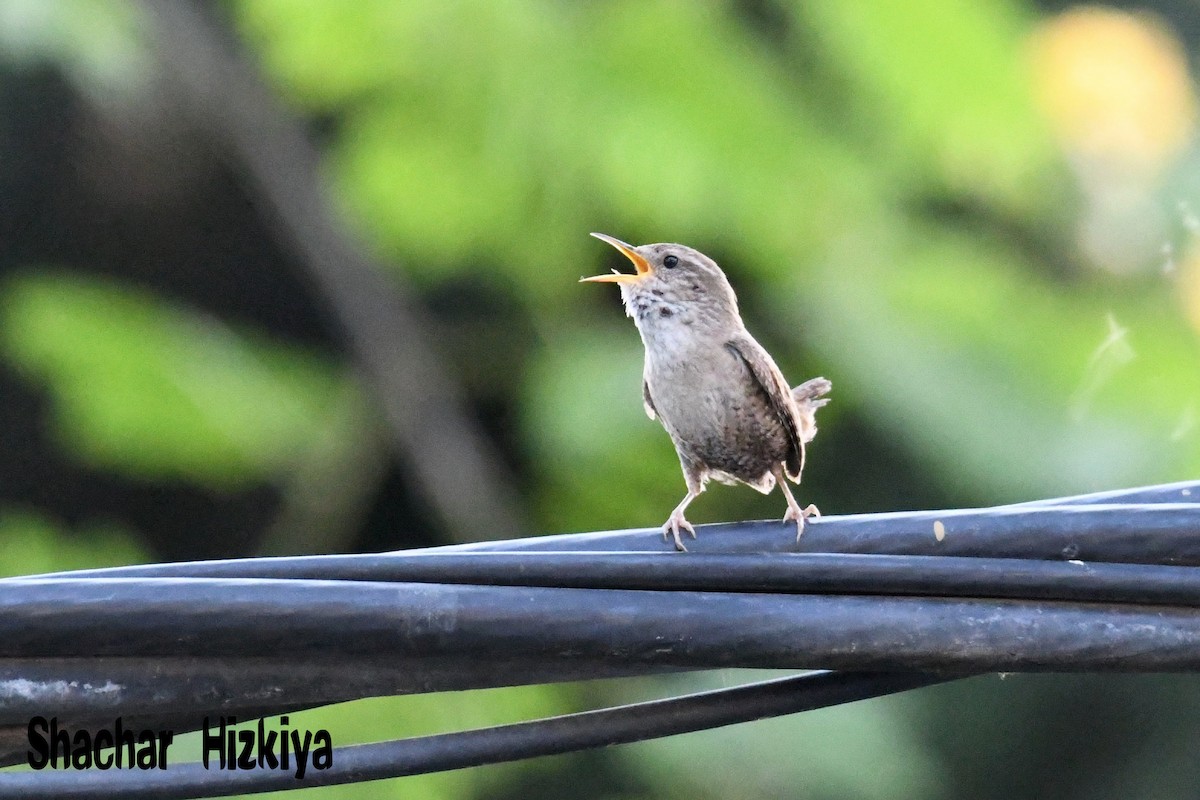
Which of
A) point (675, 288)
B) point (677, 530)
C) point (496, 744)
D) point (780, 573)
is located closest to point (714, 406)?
point (675, 288)

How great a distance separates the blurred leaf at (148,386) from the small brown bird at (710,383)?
84.5 inches

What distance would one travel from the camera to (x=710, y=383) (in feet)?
15.3

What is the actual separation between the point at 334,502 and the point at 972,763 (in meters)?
3.99

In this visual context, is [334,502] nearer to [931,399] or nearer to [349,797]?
[349,797]

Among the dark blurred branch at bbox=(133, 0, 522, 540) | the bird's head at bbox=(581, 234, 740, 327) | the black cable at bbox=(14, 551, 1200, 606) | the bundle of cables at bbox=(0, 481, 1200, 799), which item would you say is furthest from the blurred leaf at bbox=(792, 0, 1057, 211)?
the black cable at bbox=(14, 551, 1200, 606)

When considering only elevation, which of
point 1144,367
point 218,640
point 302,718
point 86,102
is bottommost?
point 218,640

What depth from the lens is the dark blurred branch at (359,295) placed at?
731 centimetres

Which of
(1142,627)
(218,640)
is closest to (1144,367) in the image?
(1142,627)

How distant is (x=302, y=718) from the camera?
554cm

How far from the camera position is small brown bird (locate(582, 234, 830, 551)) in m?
4.66

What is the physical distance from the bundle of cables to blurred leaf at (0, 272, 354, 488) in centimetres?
355

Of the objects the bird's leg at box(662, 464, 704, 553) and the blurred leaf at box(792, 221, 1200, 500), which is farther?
the blurred leaf at box(792, 221, 1200, 500)

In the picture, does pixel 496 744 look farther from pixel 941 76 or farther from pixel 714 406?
pixel 941 76

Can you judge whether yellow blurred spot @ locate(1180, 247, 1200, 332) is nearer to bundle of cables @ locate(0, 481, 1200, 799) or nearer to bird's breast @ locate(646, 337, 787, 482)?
Answer: bird's breast @ locate(646, 337, 787, 482)
